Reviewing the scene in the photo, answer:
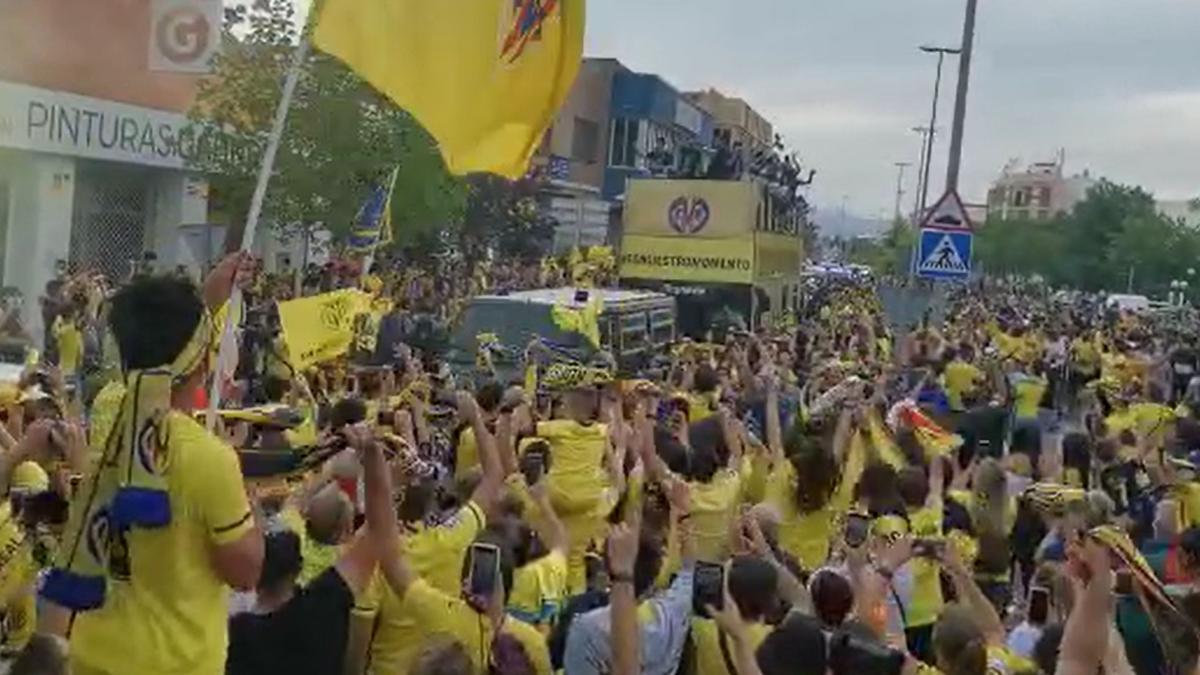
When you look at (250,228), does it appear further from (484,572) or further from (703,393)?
(703,393)

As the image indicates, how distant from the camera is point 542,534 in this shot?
22.4ft

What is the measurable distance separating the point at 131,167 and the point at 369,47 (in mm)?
26402

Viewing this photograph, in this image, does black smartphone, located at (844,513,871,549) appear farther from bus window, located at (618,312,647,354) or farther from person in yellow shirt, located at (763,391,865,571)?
bus window, located at (618,312,647,354)

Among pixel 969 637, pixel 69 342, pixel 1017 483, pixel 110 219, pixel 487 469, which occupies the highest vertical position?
pixel 110 219

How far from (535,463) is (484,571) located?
317 cm

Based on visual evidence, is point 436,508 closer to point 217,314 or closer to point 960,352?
point 217,314

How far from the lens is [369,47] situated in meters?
6.38

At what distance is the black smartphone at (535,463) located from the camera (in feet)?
26.0

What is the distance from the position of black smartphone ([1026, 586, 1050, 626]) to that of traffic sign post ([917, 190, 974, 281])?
387 inches

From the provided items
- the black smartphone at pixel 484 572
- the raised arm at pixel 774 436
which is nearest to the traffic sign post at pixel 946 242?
the raised arm at pixel 774 436

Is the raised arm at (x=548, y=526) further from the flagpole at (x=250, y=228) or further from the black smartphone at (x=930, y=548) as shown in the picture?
the flagpole at (x=250, y=228)

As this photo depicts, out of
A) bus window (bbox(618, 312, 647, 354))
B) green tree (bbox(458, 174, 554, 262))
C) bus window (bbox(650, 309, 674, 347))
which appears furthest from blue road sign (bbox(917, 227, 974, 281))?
green tree (bbox(458, 174, 554, 262))

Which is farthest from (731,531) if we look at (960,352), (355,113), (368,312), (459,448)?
(355,113)

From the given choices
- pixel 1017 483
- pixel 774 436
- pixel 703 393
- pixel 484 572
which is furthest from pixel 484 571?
pixel 703 393
